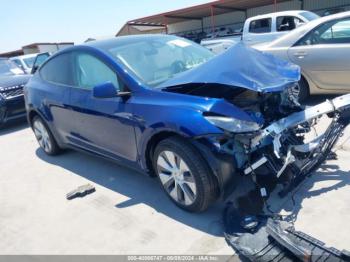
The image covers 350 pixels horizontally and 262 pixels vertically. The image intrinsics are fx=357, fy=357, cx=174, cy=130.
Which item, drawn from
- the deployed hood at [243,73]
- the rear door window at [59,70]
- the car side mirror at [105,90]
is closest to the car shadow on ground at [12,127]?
the rear door window at [59,70]

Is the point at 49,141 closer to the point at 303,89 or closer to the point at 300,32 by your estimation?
the point at 303,89

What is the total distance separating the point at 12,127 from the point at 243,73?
6.56m

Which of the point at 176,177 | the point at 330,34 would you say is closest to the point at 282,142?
the point at 176,177

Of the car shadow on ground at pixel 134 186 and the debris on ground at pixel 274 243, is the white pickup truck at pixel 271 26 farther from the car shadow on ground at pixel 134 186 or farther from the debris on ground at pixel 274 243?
the debris on ground at pixel 274 243

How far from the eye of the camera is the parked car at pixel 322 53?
17.9ft

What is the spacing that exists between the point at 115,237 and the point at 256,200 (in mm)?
1260

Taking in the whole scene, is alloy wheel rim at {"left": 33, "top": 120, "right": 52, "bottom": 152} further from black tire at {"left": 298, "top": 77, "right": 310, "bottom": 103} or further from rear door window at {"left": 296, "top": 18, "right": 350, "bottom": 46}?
rear door window at {"left": 296, "top": 18, "right": 350, "bottom": 46}

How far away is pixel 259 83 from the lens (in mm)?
3043

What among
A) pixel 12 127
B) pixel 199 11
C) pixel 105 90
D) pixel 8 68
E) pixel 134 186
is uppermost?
pixel 199 11

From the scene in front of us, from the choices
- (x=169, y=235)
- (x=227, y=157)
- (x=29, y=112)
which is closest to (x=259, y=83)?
(x=227, y=157)

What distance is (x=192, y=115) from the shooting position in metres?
2.88

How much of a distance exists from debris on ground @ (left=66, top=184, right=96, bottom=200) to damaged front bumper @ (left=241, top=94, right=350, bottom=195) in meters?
1.88

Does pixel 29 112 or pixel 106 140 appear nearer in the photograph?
pixel 106 140

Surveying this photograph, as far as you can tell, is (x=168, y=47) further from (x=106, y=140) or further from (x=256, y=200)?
(x=256, y=200)
